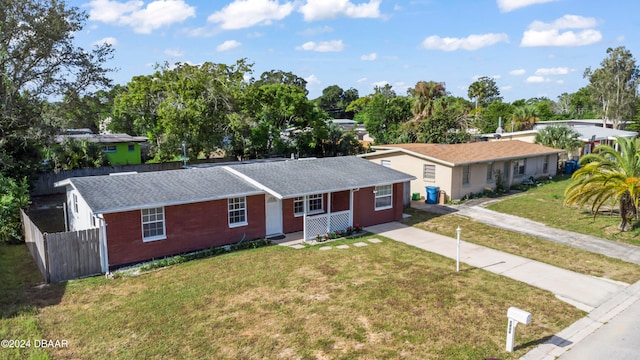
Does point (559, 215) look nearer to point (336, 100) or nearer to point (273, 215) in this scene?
point (273, 215)

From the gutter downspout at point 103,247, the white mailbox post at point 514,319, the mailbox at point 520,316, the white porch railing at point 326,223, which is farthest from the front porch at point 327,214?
the mailbox at point 520,316

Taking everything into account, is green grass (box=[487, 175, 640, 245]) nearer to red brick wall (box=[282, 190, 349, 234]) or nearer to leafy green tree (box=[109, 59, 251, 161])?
red brick wall (box=[282, 190, 349, 234])

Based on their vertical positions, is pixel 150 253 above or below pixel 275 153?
below

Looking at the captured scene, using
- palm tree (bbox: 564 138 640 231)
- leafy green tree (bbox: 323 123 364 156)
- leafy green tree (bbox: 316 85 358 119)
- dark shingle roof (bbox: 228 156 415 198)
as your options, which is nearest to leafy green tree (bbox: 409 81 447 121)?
leafy green tree (bbox: 323 123 364 156)

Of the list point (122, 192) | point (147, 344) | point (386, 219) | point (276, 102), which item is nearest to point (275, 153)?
point (276, 102)

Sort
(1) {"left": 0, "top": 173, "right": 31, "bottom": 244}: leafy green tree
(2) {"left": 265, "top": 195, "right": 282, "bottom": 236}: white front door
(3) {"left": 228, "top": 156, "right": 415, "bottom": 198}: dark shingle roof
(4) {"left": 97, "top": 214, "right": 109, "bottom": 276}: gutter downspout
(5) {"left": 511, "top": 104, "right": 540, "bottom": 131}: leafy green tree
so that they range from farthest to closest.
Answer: (5) {"left": 511, "top": 104, "right": 540, "bottom": 131}: leafy green tree, (2) {"left": 265, "top": 195, "right": 282, "bottom": 236}: white front door, (3) {"left": 228, "top": 156, "right": 415, "bottom": 198}: dark shingle roof, (1) {"left": 0, "top": 173, "right": 31, "bottom": 244}: leafy green tree, (4) {"left": 97, "top": 214, "right": 109, "bottom": 276}: gutter downspout

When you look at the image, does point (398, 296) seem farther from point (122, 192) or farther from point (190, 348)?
point (122, 192)
